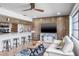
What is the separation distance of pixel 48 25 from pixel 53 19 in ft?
0.70

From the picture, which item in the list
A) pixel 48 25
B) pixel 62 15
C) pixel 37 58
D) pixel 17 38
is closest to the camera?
pixel 37 58

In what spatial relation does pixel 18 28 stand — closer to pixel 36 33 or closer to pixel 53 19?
pixel 36 33

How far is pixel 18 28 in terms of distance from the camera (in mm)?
3756

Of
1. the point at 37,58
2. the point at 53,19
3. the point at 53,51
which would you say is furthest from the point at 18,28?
the point at 37,58

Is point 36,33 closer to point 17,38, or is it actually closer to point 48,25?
point 48,25

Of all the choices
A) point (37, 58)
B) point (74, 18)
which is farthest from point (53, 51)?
point (74, 18)

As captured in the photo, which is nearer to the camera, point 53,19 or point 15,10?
point 53,19

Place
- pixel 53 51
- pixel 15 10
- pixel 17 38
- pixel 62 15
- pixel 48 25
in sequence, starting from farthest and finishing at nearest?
pixel 17 38 → pixel 15 10 → pixel 62 15 → pixel 48 25 → pixel 53 51

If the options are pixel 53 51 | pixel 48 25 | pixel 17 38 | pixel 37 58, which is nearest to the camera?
pixel 37 58

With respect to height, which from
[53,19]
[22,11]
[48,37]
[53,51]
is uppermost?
[22,11]

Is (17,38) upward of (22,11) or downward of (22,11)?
downward

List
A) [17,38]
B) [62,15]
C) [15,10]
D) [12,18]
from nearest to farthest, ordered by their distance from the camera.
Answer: [62,15] < [15,10] < [17,38] < [12,18]

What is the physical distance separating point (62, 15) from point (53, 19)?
1.14ft

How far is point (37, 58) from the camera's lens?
149cm
